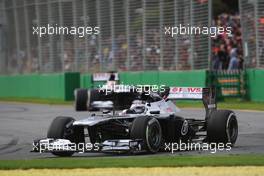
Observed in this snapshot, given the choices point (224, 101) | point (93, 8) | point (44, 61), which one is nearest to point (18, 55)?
point (44, 61)

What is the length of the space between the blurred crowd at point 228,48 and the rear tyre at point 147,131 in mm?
15993

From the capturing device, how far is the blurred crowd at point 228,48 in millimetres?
29484

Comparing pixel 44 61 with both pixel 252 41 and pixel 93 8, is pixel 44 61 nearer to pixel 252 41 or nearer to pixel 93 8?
pixel 93 8

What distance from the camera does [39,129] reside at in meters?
18.9

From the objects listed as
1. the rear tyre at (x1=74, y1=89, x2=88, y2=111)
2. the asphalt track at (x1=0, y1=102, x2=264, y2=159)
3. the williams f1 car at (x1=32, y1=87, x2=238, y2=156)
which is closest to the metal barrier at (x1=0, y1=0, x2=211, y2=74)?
the asphalt track at (x1=0, y1=102, x2=264, y2=159)

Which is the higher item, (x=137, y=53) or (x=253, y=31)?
(x=253, y=31)

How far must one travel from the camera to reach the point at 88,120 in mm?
13398

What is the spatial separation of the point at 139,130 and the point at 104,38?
63.4 ft

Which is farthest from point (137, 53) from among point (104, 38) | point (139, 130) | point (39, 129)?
point (139, 130)

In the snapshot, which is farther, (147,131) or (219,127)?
(219,127)

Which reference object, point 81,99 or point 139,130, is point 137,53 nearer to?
point 81,99

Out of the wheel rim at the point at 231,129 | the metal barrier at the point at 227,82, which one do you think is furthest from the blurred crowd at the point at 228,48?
the wheel rim at the point at 231,129

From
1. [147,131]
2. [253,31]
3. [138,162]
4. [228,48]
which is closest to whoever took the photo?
[138,162]

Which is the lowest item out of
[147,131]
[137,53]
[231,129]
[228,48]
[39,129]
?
[39,129]
